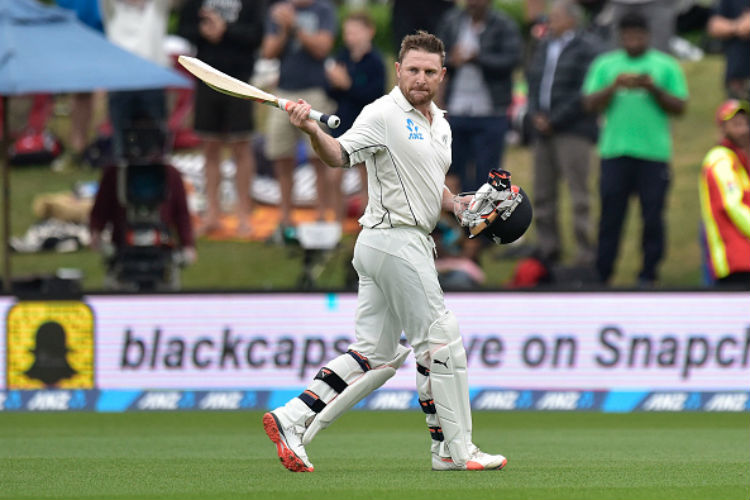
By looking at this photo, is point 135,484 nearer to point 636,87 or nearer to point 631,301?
point 631,301

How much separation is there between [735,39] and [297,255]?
4.95m

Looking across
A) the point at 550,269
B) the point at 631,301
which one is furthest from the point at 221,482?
the point at 550,269

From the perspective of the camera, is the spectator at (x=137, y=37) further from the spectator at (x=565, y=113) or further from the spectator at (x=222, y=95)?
the spectator at (x=565, y=113)

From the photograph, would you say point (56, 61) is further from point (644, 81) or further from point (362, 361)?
point (362, 361)

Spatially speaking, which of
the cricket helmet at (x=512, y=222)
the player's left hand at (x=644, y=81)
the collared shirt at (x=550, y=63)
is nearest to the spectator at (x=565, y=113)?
the collared shirt at (x=550, y=63)

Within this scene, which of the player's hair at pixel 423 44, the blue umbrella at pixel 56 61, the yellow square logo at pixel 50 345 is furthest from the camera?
the blue umbrella at pixel 56 61

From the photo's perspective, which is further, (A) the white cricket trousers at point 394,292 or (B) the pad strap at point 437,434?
(B) the pad strap at point 437,434

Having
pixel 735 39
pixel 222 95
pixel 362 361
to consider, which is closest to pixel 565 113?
pixel 735 39

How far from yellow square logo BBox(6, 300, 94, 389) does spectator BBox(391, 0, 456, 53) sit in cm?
526

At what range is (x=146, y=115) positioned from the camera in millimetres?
13984

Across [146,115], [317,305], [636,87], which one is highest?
[636,87]

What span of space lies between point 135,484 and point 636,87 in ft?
25.0

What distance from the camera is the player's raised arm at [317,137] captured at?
693 cm

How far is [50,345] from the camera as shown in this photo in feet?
37.4
